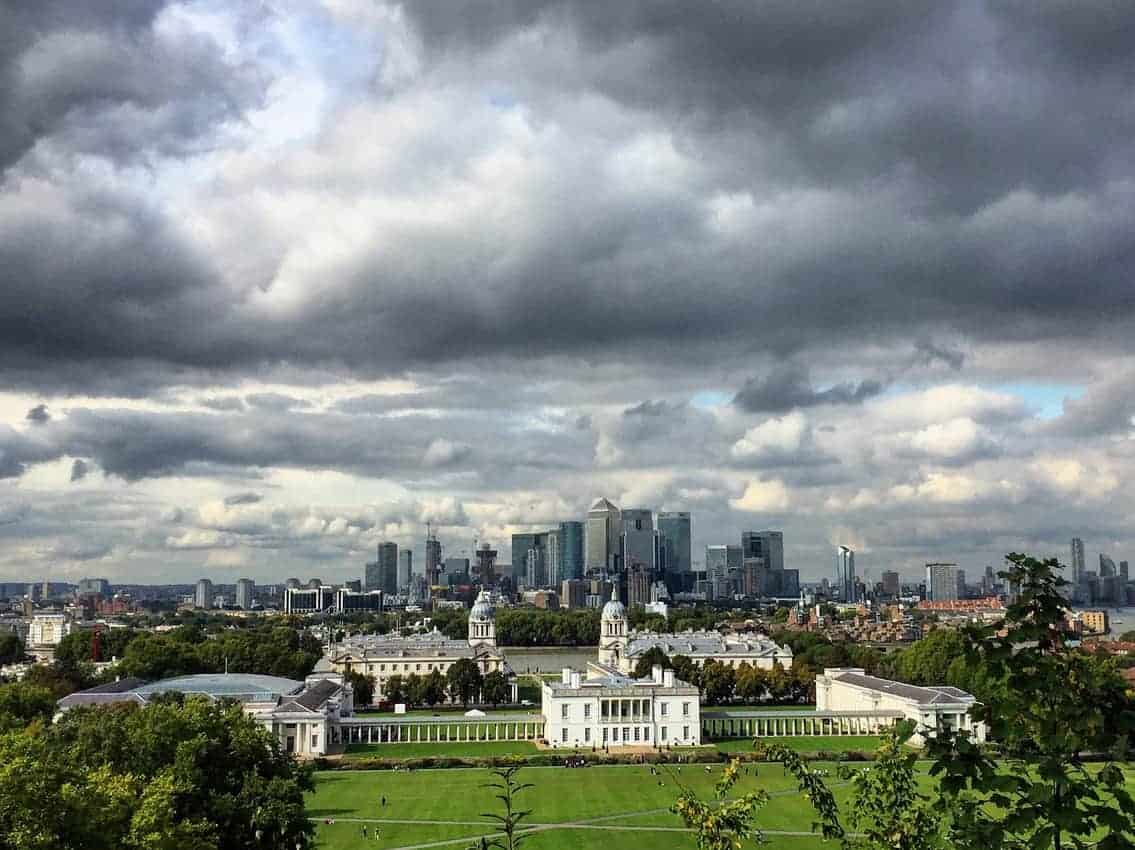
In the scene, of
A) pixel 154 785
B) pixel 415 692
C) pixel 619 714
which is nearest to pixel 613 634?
pixel 415 692

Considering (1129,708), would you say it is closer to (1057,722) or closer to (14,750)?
(1057,722)

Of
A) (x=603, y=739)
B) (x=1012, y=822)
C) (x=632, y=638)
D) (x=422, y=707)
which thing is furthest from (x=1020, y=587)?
(x=632, y=638)

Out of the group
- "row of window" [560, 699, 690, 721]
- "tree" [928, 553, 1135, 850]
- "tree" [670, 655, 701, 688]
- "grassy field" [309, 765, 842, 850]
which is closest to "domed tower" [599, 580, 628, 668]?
"tree" [670, 655, 701, 688]

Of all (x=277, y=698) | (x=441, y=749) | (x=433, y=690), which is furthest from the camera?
(x=433, y=690)

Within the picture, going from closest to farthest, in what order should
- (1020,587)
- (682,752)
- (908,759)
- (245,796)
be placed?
(1020,587) → (908,759) → (245,796) → (682,752)

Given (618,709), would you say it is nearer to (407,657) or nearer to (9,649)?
(407,657)

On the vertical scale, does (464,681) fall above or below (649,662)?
below

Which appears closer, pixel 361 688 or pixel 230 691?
pixel 230 691
